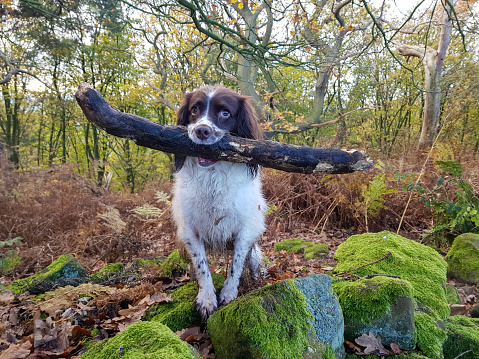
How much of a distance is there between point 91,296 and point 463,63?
587 inches

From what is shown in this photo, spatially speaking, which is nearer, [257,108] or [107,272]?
[107,272]

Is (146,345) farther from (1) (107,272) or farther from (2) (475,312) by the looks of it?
(2) (475,312)

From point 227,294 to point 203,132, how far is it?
155cm

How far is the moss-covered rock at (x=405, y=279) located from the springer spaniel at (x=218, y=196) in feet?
3.29

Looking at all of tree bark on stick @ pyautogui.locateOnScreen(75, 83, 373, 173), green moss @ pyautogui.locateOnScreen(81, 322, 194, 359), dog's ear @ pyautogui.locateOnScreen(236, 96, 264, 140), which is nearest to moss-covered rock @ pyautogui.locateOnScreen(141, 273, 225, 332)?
green moss @ pyautogui.locateOnScreen(81, 322, 194, 359)

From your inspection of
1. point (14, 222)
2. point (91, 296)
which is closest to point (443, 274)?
point (91, 296)

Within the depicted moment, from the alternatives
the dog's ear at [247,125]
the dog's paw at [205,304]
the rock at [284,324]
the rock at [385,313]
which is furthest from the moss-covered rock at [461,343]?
the dog's ear at [247,125]

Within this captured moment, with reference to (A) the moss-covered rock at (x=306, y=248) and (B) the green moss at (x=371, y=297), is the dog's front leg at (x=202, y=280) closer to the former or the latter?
(B) the green moss at (x=371, y=297)

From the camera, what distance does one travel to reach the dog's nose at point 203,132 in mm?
2363

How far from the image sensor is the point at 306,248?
15.2ft

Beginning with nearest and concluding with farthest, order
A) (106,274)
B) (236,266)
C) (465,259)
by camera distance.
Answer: (236,266) → (106,274) → (465,259)

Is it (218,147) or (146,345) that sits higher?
(218,147)

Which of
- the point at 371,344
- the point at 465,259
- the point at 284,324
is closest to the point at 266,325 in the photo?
the point at 284,324

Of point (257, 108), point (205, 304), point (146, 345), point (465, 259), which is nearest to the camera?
point (146, 345)
